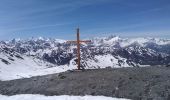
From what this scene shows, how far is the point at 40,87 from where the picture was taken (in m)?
26.1

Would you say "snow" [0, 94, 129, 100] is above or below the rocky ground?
below

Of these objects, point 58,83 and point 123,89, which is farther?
point 58,83

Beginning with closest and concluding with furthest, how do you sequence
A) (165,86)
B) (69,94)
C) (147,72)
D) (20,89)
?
(165,86) < (69,94) < (147,72) < (20,89)

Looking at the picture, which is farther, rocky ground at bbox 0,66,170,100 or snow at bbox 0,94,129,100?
snow at bbox 0,94,129,100

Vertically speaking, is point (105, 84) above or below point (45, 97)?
above

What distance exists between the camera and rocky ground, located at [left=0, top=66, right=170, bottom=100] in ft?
66.9

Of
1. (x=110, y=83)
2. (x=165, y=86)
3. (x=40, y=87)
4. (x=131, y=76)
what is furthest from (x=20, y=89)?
(x=165, y=86)

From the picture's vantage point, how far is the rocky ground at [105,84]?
20.4 meters

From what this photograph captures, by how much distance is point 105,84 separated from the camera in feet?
76.4

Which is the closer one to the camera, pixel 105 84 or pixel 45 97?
pixel 45 97

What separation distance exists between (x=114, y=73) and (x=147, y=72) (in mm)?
3335

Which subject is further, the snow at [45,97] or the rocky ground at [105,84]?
the snow at [45,97]

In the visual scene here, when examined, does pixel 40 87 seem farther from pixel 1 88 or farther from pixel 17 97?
pixel 1 88

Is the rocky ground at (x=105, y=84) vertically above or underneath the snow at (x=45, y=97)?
above
